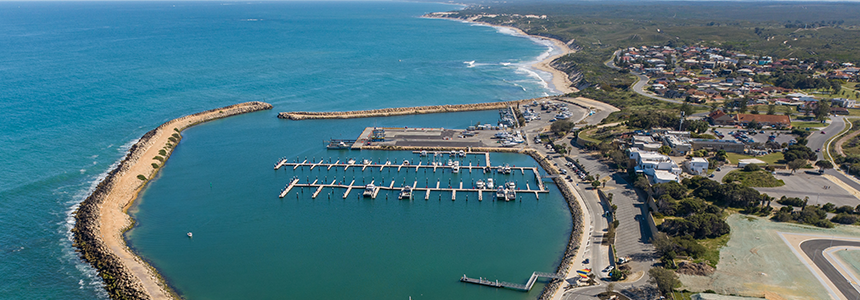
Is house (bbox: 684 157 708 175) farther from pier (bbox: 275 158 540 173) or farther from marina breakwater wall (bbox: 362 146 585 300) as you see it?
pier (bbox: 275 158 540 173)

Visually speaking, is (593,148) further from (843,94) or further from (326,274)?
(843,94)

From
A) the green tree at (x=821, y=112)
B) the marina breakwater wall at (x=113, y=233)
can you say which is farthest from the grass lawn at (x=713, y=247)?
the green tree at (x=821, y=112)

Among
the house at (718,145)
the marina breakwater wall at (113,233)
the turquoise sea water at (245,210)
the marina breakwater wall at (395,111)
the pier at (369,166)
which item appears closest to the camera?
the marina breakwater wall at (113,233)

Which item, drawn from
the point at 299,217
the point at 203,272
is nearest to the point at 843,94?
the point at 299,217

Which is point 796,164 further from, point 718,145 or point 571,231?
point 571,231

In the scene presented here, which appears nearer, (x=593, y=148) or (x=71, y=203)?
(x=71, y=203)

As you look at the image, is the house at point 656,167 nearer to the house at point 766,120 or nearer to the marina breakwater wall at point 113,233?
the house at point 766,120

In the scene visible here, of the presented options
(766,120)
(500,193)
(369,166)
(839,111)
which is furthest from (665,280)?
(839,111)
